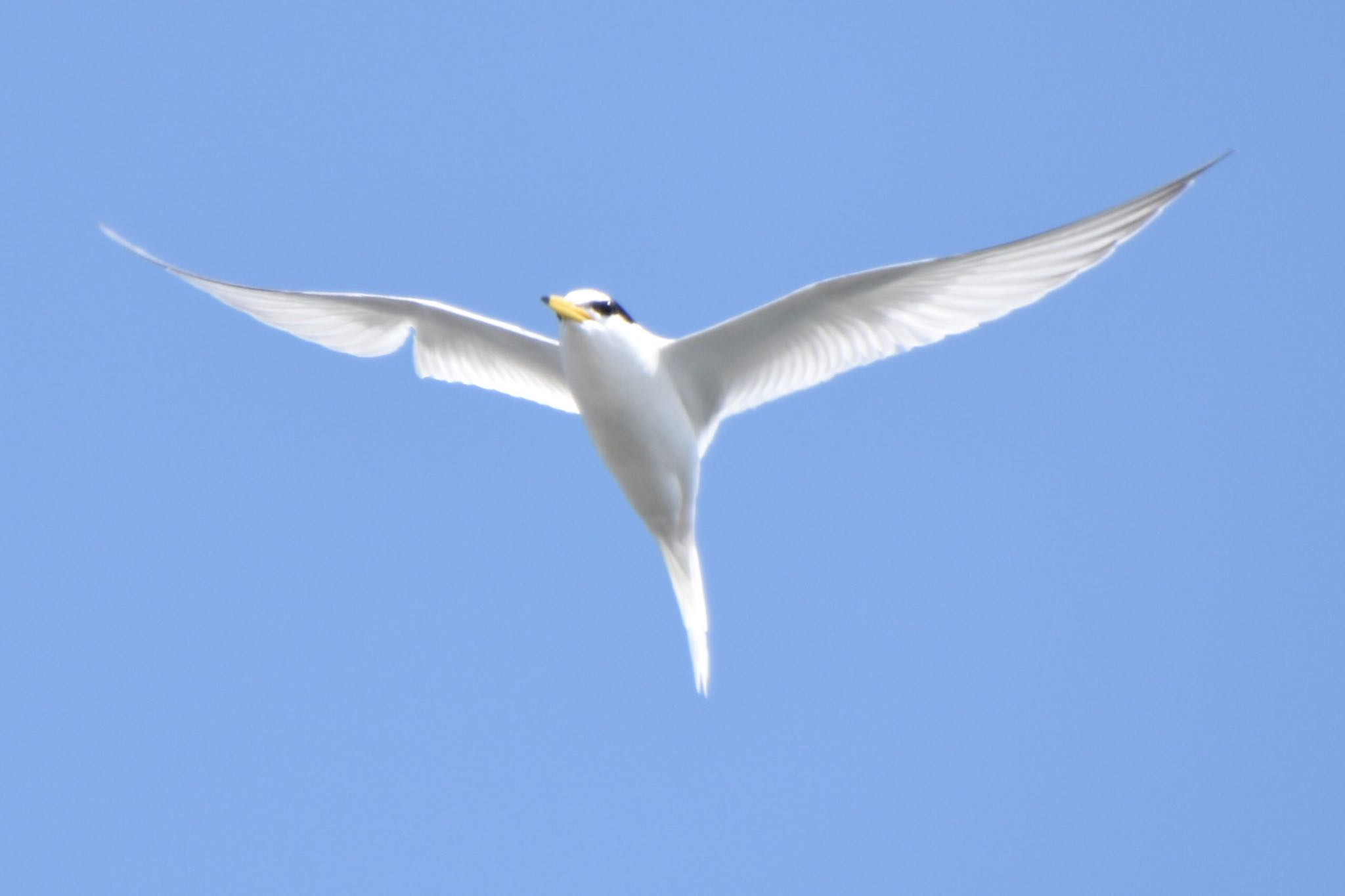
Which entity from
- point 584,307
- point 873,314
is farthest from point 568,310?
point 873,314

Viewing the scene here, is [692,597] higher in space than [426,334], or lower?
lower


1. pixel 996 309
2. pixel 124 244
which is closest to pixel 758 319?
pixel 996 309

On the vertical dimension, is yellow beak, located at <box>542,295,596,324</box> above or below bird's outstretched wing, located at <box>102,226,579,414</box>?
below

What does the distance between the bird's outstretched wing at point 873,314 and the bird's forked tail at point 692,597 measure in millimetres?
606

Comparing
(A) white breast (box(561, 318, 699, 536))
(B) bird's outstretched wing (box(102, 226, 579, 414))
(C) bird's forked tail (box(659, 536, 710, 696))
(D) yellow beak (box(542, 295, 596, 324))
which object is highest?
(B) bird's outstretched wing (box(102, 226, 579, 414))

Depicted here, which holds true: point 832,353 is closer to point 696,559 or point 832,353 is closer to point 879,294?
point 879,294

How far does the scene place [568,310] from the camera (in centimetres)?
922

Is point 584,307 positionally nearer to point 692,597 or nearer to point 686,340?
point 686,340

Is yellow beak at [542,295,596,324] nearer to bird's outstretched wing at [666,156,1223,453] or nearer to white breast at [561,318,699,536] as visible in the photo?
white breast at [561,318,699,536]

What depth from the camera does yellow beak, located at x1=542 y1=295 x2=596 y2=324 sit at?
9.22 m

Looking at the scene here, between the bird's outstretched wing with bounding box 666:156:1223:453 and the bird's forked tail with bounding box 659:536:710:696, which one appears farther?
the bird's forked tail with bounding box 659:536:710:696

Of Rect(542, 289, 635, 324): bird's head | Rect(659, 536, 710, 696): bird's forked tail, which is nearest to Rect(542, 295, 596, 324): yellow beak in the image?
Rect(542, 289, 635, 324): bird's head

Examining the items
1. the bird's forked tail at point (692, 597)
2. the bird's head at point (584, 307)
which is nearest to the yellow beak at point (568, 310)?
the bird's head at point (584, 307)

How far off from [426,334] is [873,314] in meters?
2.80
